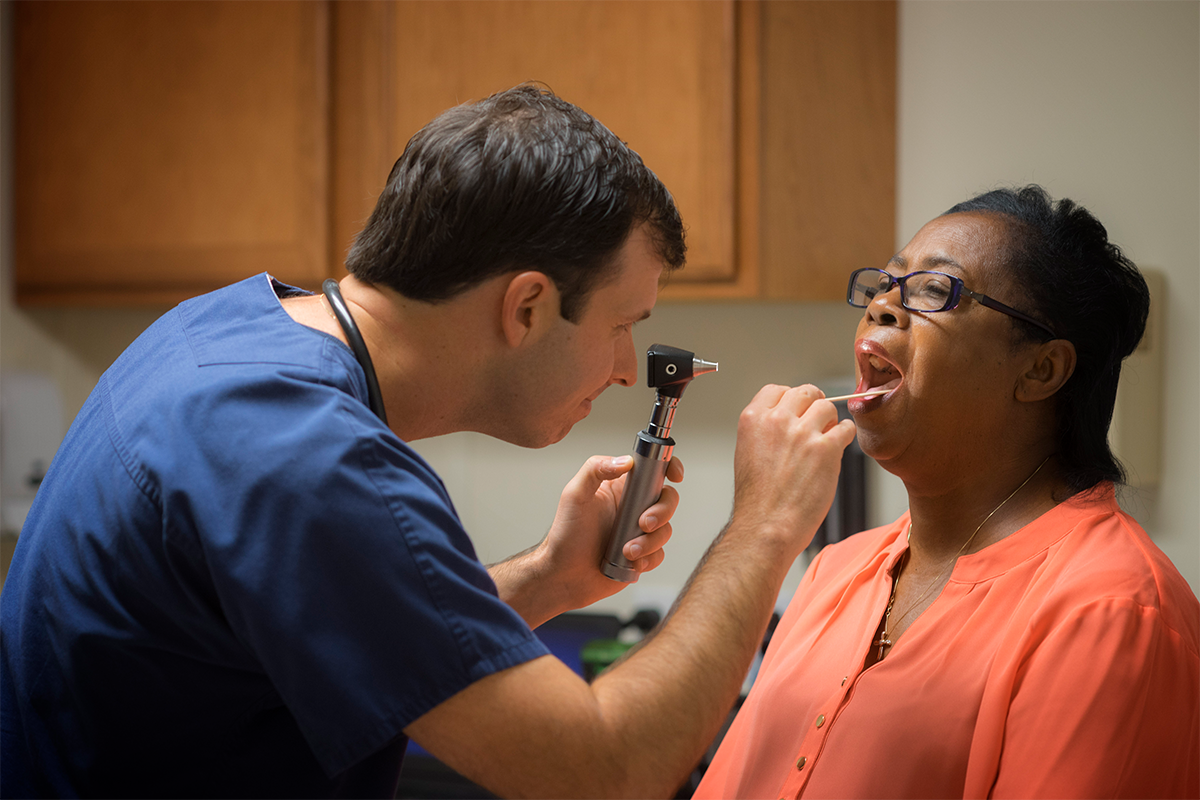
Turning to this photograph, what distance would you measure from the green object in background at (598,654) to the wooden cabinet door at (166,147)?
1.09m

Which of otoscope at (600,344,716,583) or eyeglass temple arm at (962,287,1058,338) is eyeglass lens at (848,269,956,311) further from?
otoscope at (600,344,716,583)

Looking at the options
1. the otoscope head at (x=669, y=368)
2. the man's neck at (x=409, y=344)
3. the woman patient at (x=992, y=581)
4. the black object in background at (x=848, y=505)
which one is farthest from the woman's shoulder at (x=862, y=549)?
the man's neck at (x=409, y=344)

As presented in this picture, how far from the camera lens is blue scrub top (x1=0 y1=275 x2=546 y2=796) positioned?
2.39 feet

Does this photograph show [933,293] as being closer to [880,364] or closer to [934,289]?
[934,289]

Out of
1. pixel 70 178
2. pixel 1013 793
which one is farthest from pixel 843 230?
pixel 70 178

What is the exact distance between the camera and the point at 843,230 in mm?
2045

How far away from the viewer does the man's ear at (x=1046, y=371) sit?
3.86 feet

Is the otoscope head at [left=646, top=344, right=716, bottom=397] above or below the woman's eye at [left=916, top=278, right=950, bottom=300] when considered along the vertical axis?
below

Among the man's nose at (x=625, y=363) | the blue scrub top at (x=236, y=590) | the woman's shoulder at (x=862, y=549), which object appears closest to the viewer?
the blue scrub top at (x=236, y=590)

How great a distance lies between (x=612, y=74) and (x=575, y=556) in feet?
3.91

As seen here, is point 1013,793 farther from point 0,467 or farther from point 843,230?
point 0,467

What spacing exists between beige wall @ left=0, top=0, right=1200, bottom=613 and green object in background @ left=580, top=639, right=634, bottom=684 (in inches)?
11.1

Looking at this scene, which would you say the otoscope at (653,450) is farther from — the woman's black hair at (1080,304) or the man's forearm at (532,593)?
the woman's black hair at (1080,304)

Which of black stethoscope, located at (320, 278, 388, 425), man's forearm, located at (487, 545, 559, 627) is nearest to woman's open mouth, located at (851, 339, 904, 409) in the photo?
man's forearm, located at (487, 545, 559, 627)
